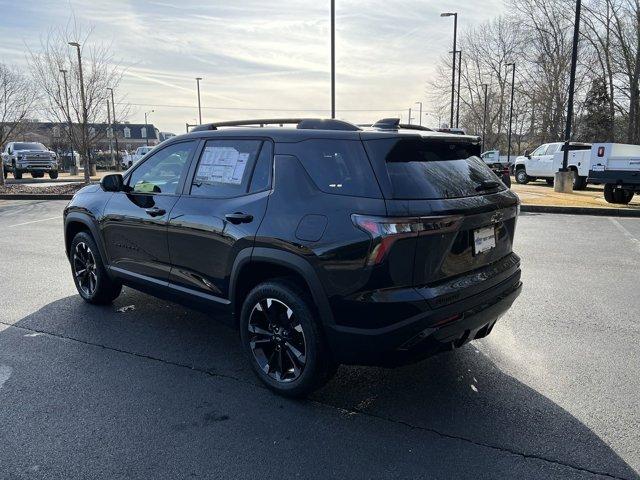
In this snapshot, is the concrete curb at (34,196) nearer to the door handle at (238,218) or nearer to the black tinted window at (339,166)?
the door handle at (238,218)

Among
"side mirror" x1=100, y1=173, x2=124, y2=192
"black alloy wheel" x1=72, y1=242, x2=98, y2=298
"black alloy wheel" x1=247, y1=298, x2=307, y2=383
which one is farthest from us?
"black alloy wheel" x1=72, y1=242, x2=98, y2=298

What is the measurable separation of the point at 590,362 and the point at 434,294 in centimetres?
180

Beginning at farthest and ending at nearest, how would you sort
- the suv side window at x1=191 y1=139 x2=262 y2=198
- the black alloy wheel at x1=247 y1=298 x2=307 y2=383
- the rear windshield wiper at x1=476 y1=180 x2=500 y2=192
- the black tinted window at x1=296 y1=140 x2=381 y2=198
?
the suv side window at x1=191 y1=139 x2=262 y2=198, the rear windshield wiper at x1=476 y1=180 x2=500 y2=192, the black alloy wheel at x1=247 y1=298 x2=307 y2=383, the black tinted window at x1=296 y1=140 x2=381 y2=198

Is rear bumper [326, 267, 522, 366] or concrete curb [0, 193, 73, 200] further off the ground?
rear bumper [326, 267, 522, 366]

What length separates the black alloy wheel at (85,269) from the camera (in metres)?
5.18

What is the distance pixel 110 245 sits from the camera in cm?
479

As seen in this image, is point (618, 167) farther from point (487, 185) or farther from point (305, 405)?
point (305, 405)

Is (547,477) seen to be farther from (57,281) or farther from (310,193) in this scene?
(57,281)

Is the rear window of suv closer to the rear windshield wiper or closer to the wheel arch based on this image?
the rear windshield wiper

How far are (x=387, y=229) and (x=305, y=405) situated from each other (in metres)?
1.32

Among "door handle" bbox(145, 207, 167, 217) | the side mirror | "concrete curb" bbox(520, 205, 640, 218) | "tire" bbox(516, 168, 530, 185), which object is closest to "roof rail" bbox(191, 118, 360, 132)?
"door handle" bbox(145, 207, 167, 217)

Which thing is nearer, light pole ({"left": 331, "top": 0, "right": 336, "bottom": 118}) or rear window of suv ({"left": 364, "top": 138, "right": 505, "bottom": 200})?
rear window of suv ({"left": 364, "top": 138, "right": 505, "bottom": 200})

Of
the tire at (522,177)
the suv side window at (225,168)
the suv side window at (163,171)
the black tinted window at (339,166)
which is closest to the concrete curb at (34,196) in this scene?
the suv side window at (163,171)

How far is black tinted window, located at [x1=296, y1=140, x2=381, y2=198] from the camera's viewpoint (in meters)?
2.92
